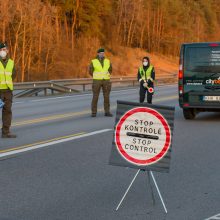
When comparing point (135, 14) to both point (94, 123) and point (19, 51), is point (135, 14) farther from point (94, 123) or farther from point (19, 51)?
point (94, 123)

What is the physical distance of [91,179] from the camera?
7457 mm

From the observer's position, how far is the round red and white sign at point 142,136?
6.14 metres

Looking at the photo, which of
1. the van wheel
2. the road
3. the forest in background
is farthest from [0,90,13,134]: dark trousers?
the forest in background

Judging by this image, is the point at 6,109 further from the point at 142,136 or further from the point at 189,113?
the point at 142,136

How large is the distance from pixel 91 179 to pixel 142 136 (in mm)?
1544

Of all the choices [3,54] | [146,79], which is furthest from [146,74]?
[3,54]

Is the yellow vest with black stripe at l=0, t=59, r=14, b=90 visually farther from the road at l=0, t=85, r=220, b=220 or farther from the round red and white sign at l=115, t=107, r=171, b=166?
the round red and white sign at l=115, t=107, r=171, b=166

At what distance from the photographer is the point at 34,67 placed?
55000 mm

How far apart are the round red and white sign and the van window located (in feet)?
26.3

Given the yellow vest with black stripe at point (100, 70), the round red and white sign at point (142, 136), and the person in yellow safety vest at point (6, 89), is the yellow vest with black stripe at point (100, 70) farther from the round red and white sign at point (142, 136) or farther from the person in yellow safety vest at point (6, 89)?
the round red and white sign at point (142, 136)

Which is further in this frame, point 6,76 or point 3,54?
point 6,76

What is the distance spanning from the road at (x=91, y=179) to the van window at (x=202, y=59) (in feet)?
6.54

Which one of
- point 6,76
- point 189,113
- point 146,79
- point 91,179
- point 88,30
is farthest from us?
point 88,30

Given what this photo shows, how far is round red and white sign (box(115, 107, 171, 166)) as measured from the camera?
20.2 feet
